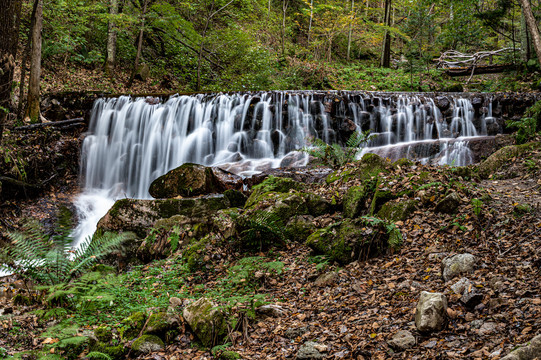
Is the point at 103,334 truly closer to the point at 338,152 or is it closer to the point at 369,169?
the point at 369,169

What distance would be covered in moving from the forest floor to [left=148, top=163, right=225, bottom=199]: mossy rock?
3523mm

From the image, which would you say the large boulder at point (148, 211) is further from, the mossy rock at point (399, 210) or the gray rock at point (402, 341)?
the gray rock at point (402, 341)

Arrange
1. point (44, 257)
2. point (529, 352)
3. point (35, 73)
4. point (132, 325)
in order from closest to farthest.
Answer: point (529, 352) < point (132, 325) < point (44, 257) < point (35, 73)

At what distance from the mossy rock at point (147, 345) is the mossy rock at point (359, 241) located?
7.46 feet

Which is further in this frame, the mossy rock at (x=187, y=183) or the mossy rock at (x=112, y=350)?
the mossy rock at (x=187, y=183)

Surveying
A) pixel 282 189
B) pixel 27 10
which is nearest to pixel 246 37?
pixel 27 10

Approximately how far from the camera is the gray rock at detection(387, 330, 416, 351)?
8.33 feet

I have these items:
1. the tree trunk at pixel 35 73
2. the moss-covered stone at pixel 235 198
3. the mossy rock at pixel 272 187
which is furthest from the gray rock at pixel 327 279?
the tree trunk at pixel 35 73

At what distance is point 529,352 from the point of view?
2000 mm

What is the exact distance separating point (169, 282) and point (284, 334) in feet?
7.29

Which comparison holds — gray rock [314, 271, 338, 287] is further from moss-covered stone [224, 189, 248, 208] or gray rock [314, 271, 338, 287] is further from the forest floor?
moss-covered stone [224, 189, 248, 208]

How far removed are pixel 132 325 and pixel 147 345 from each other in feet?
1.15

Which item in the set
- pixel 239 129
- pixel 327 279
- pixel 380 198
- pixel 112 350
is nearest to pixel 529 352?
pixel 327 279

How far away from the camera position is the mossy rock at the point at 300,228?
17.5ft
